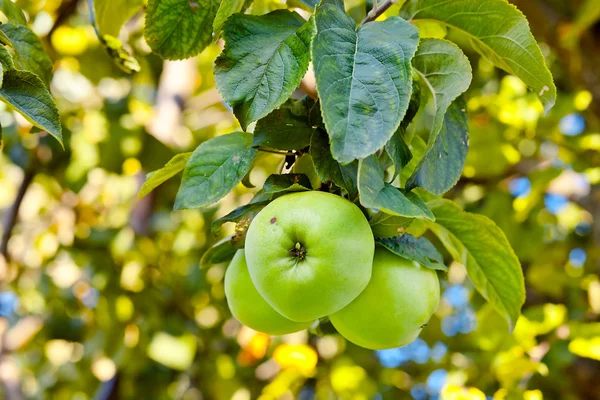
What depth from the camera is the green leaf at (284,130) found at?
74cm

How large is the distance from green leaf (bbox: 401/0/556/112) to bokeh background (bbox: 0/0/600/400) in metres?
1.08

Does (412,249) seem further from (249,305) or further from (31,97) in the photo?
(31,97)

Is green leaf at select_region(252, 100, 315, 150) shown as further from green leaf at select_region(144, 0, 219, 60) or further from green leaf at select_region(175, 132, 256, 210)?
green leaf at select_region(144, 0, 219, 60)

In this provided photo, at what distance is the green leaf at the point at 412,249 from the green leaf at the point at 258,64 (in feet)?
0.74

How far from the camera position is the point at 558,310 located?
1959mm

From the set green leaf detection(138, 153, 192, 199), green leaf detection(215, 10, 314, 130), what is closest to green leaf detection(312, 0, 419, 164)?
green leaf detection(215, 10, 314, 130)

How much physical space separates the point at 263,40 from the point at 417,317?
38cm

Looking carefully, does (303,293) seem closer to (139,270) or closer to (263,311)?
(263,311)

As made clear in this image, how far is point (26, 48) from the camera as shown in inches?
31.0

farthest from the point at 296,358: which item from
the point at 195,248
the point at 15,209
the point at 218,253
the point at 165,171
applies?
the point at 165,171

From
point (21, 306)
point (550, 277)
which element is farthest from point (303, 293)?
point (21, 306)

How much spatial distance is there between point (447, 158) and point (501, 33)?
6.6 inches

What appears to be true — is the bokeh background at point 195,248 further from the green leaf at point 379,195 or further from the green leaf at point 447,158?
the green leaf at point 379,195

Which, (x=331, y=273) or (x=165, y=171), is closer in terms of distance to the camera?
(x=331, y=273)
